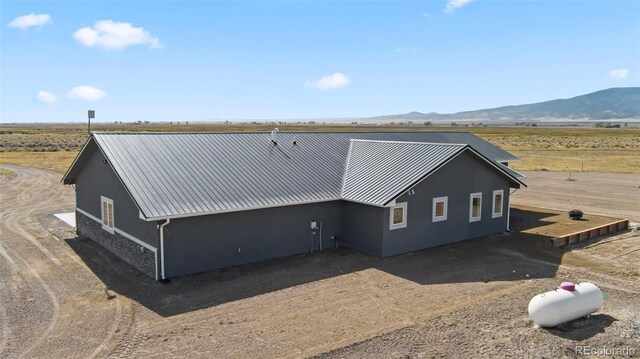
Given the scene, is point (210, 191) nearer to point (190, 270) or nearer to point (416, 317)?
point (190, 270)

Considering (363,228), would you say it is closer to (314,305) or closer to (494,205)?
(314,305)

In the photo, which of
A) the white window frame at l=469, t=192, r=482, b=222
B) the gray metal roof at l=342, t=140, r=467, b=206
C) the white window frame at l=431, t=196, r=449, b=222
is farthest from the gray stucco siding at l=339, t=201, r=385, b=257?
the white window frame at l=469, t=192, r=482, b=222

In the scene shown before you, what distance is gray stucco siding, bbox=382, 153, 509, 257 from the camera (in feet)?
62.3

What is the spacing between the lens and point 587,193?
35.4 metres

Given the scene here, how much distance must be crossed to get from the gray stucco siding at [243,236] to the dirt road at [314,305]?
21.6 inches

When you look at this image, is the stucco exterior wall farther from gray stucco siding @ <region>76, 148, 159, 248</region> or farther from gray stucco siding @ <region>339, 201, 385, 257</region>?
gray stucco siding @ <region>339, 201, 385, 257</region>

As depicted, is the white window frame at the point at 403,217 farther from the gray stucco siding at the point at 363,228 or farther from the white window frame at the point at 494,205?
the white window frame at the point at 494,205

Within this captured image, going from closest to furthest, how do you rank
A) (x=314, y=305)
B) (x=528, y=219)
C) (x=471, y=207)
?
(x=314, y=305)
(x=471, y=207)
(x=528, y=219)

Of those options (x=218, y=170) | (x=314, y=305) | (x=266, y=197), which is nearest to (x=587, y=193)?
(x=266, y=197)

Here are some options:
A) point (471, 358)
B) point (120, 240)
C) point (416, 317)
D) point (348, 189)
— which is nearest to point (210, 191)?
point (120, 240)

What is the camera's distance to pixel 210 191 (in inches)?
677

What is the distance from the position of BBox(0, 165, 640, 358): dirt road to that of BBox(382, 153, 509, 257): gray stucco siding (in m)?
0.63

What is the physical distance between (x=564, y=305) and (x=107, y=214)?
16.4 metres

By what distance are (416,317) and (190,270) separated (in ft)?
25.3
